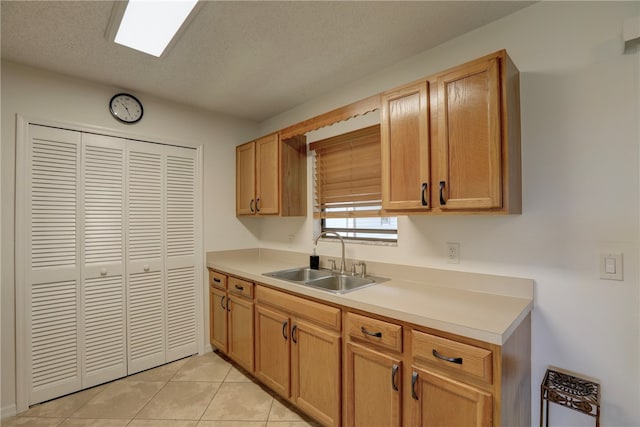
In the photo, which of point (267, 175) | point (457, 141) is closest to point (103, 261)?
point (267, 175)

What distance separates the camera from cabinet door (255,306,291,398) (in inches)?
80.5

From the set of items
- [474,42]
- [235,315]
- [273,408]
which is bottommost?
[273,408]

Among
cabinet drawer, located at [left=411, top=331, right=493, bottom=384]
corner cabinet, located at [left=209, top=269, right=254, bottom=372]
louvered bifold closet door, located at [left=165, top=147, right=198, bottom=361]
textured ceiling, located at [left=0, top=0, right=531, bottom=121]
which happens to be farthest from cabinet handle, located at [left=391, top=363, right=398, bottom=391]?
louvered bifold closet door, located at [left=165, top=147, right=198, bottom=361]

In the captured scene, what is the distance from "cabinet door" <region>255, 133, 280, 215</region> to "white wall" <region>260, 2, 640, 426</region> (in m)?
1.68

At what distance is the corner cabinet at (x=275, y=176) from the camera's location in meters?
2.69

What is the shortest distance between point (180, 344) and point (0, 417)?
1.18 meters

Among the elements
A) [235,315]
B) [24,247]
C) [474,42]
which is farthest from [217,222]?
[474,42]

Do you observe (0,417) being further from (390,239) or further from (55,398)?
(390,239)

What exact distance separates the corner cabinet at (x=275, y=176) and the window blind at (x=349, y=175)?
0.14 meters

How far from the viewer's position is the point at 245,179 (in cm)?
311

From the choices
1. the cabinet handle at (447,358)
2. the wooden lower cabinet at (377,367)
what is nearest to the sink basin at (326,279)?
the wooden lower cabinet at (377,367)

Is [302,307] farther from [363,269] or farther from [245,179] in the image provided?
[245,179]

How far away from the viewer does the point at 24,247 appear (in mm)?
2102

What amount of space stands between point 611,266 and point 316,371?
1.61 metres
